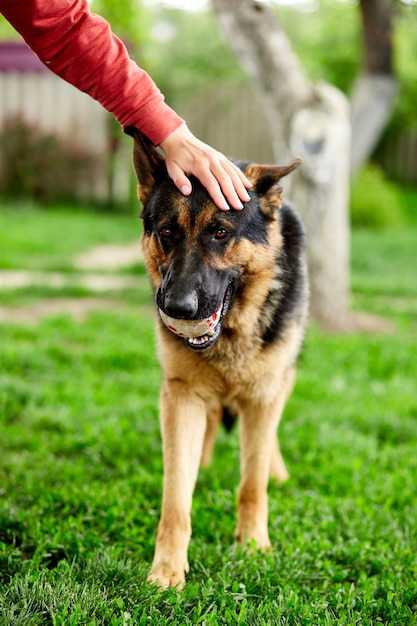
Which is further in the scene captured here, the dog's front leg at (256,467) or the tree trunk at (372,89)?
the tree trunk at (372,89)

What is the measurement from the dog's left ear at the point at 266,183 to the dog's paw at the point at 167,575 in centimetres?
150

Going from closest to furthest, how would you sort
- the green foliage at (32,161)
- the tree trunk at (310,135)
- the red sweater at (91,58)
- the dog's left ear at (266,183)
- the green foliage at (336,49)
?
the red sweater at (91,58) < the dog's left ear at (266,183) < the tree trunk at (310,135) < the green foliage at (32,161) < the green foliage at (336,49)

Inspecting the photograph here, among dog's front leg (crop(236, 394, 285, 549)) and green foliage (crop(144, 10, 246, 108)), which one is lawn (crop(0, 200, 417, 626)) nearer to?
dog's front leg (crop(236, 394, 285, 549))

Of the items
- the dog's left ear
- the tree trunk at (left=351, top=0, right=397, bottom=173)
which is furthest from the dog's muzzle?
the tree trunk at (left=351, top=0, right=397, bottom=173)

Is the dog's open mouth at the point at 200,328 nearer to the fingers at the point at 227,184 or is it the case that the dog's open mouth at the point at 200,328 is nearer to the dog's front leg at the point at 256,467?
the fingers at the point at 227,184

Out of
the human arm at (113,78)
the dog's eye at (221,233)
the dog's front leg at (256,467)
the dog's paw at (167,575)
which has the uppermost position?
the human arm at (113,78)

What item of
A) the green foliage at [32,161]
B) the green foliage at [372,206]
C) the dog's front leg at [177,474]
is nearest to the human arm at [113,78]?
the dog's front leg at [177,474]

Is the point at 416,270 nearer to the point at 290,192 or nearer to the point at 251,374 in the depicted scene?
the point at 290,192

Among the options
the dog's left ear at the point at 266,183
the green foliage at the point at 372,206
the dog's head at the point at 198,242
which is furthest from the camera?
the green foliage at the point at 372,206

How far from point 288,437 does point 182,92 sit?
48.8 feet

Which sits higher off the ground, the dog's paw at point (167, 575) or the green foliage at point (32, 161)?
the dog's paw at point (167, 575)

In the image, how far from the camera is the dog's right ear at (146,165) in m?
2.93

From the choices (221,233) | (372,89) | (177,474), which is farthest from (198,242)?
(372,89)

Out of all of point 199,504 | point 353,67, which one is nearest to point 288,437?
point 199,504
